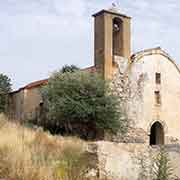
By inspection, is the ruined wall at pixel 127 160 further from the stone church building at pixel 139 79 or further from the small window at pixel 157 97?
the small window at pixel 157 97

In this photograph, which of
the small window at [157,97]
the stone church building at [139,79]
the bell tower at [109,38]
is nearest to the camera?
the bell tower at [109,38]

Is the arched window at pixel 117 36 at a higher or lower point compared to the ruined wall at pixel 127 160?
higher

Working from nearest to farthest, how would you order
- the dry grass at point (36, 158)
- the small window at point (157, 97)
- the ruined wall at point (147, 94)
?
1. the dry grass at point (36, 158)
2. the ruined wall at point (147, 94)
3. the small window at point (157, 97)

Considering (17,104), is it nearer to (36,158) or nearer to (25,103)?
(25,103)

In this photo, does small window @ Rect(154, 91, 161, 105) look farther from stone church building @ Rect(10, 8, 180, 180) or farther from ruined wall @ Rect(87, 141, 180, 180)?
ruined wall @ Rect(87, 141, 180, 180)

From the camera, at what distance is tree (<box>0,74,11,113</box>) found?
129 ft

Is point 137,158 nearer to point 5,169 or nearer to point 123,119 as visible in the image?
point 5,169

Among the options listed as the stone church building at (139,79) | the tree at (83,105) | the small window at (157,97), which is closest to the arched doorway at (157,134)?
the stone church building at (139,79)

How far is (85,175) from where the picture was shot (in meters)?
11.1

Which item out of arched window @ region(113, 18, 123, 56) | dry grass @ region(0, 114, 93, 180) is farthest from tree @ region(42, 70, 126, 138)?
dry grass @ region(0, 114, 93, 180)

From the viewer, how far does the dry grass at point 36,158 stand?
30.7 feet

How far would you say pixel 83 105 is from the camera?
27266mm

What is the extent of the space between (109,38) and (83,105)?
18.3ft

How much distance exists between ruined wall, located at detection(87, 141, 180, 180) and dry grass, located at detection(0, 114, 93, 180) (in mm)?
569
